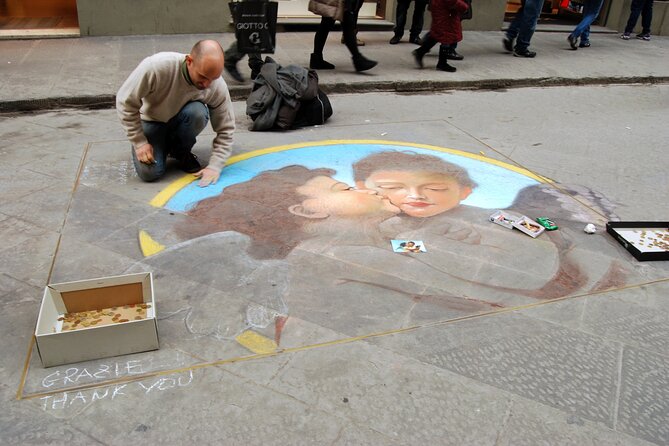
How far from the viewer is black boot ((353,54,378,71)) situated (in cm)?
682

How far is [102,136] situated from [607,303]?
13.8 ft

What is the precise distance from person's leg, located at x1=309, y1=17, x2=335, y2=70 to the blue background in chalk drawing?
2497 millimetres

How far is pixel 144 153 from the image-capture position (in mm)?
3781

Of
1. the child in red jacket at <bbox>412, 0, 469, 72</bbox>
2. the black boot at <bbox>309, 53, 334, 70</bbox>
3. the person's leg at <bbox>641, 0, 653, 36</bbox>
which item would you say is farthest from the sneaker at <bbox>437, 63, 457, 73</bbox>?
the person's leg at <bbox>641, 0, 653, 36</bbox>

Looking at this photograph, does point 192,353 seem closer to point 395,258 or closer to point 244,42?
point 395,258

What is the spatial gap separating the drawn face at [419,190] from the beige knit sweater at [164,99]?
113 centimetres

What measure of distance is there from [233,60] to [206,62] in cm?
308

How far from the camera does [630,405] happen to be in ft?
7.48

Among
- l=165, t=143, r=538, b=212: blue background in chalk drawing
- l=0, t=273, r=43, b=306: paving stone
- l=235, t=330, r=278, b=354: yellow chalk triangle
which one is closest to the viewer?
l=235, t=330, r=278, b=354: yellow chalk triangle

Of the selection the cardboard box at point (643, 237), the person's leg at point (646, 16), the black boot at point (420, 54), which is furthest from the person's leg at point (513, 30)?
the cardboard box at point (643, 237)

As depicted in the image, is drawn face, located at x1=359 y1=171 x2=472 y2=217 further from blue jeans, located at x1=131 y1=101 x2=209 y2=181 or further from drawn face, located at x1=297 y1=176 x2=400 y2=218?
blue jeans, located at x1=131 y1=101 x2=209 y2=181

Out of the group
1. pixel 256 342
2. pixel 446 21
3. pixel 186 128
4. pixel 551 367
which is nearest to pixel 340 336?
pixel 256 342

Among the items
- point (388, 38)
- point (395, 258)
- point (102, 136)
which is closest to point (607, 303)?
point (395, 258)

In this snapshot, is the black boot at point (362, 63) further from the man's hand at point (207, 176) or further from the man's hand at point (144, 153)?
the man's hand at point (144, 153)
